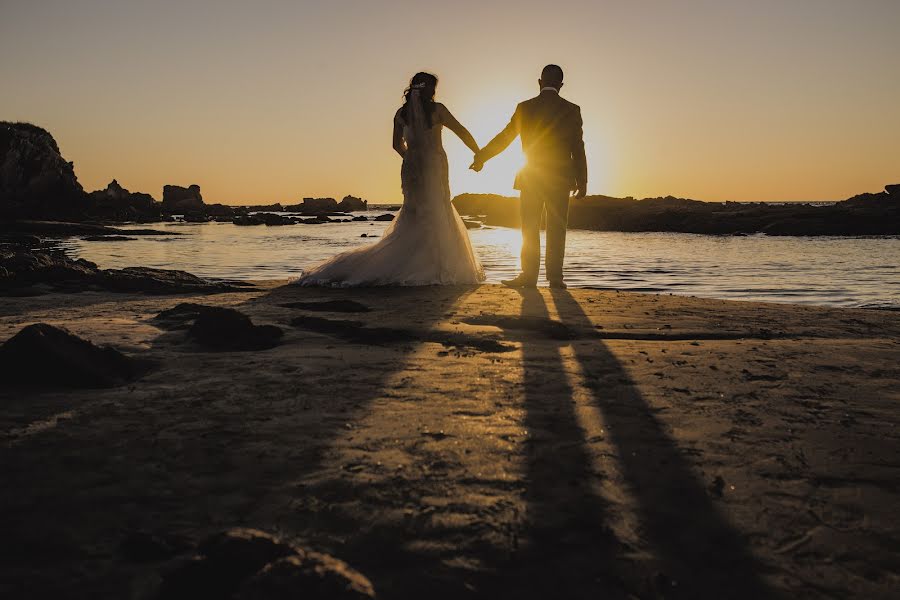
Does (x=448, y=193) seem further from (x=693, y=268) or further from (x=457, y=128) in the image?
(x=693, y=268)

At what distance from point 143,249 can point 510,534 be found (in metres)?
22.4

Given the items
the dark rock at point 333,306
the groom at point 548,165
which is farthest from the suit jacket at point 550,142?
the dark rock at point 333,306

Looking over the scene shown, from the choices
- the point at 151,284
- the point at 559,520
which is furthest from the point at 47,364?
the point at 151,284

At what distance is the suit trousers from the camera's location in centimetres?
820

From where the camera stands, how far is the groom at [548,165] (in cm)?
788

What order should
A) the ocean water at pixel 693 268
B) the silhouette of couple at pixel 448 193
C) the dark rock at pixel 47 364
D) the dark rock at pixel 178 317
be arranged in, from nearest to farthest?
the dark rock at pixel 47 364
the dark rock at pixel 178 317
the silhouette of couple at pixel 448 193
the ocean water at pixel 693 268

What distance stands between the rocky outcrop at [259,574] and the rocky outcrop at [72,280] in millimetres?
7014

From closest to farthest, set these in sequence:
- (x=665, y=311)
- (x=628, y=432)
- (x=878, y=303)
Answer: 1. (x=628, y=432)
2. (x=665, y=311)
3. (x=878, y=303)

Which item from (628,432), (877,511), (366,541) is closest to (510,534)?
(366,541)

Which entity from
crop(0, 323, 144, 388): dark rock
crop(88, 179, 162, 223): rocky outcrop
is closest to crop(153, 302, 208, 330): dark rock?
crop(0, 323, 144, 388): dark rock

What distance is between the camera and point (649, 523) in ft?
6.31

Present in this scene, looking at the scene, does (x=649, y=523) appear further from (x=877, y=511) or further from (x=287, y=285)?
(x=287, y=285)

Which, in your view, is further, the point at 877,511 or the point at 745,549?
the point at 877,511

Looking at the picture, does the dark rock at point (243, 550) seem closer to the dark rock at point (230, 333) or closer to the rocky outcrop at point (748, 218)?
the dark rock at point (230, 333)
